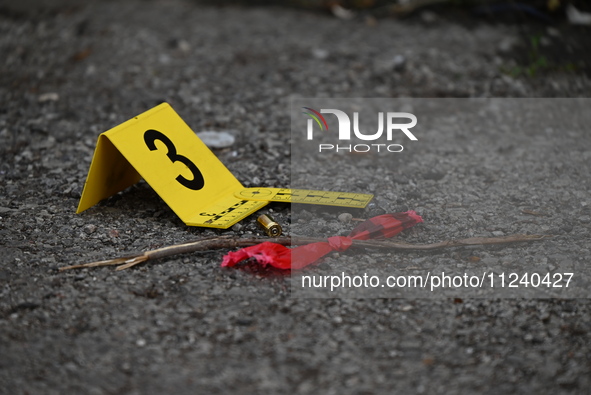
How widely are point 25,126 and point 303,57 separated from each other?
1.96m

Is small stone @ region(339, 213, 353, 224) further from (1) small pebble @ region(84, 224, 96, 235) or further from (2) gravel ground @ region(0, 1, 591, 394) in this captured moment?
(1) small pebble @ region(84, 224, 96, 235)

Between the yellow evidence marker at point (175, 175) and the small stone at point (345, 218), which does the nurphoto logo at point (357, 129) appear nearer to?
the yellow evidence marker at point (175, 175)

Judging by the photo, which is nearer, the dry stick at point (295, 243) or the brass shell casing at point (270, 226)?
the dry stick at point (295, 243)

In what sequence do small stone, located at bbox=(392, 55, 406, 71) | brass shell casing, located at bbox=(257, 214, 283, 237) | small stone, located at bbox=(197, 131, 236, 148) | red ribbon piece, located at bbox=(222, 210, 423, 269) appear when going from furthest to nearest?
small stone, located at bbox=(392, 55, 406, 71)
small stone, located at bbox=(197, 131, 236, 148)
brass shell casing, located at bbox=(257, 214, 283, 237)
red ribbon piece, located at bbox=(222, 210, 423, 269)

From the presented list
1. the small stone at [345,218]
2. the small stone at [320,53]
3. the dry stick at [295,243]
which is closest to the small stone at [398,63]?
the small stone at [320,53]

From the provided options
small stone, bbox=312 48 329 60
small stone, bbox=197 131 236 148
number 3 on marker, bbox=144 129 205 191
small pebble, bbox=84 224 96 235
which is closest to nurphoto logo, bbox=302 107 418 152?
small stone, bbox=197 131 236 148

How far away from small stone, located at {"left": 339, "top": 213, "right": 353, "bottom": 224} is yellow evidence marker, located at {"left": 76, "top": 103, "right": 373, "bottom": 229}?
0.05 metres

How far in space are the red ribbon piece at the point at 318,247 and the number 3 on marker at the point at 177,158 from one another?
1.68ft

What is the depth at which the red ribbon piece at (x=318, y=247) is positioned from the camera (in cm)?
221

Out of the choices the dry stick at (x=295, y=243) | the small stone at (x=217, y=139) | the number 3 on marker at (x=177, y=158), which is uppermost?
the number 3 on marker at (x=177, y=158)

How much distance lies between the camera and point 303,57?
4.52 metres

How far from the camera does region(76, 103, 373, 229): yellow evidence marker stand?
251 centimetres

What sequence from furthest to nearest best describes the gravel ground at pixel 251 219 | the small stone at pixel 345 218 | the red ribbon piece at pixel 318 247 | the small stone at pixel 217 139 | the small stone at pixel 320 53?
1. the small stone at pixel 320 53
2. the small stone at pixel 217 139
3. the small stone at pixel 345 218
4. the red ribbon piece at pixel 318 247
5. the gravel ground at pixel 251 219

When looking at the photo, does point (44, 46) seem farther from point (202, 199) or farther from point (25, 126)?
point (202, 199)
